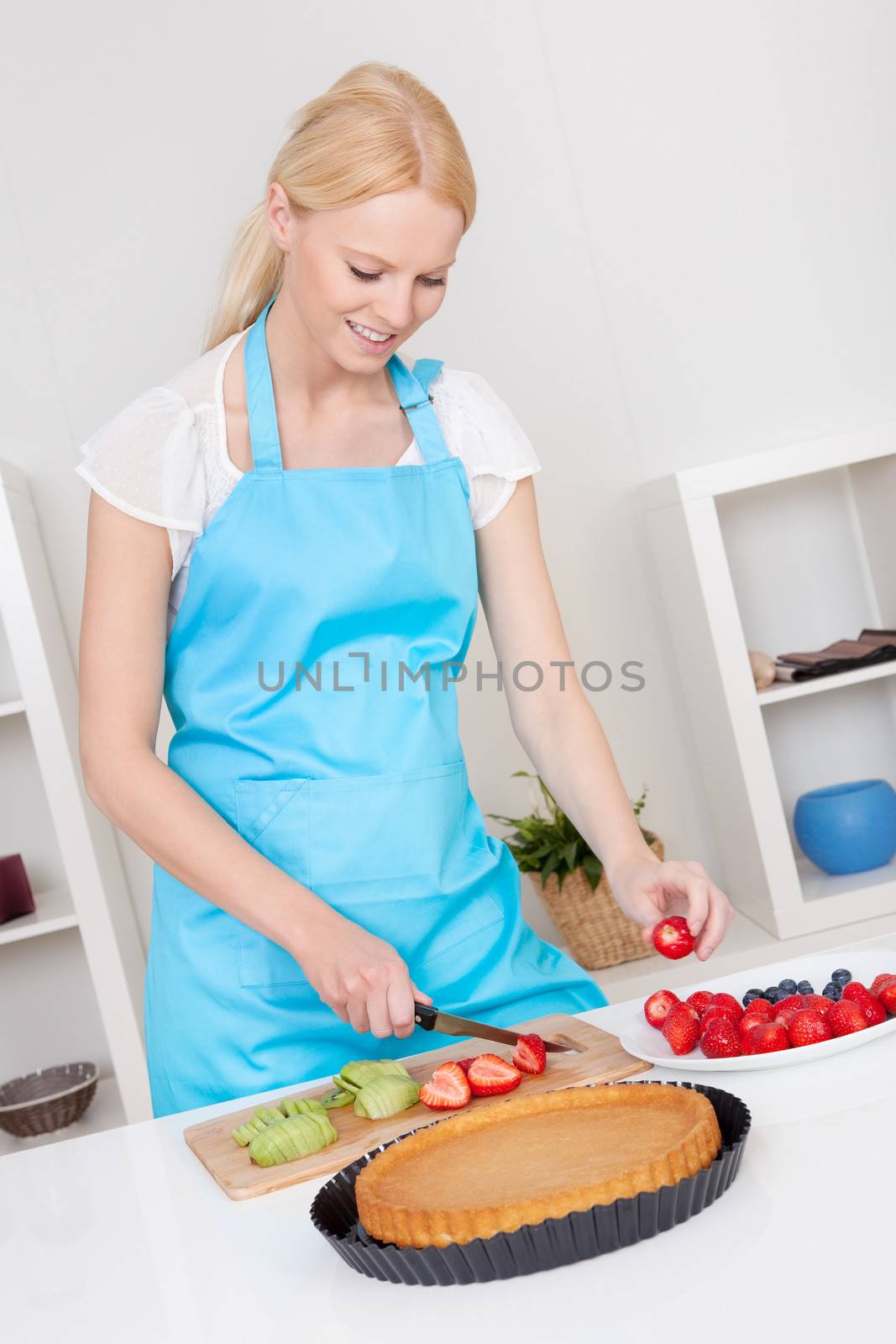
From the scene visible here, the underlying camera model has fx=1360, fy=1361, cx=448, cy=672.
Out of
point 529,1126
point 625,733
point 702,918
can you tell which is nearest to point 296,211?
point 702,918

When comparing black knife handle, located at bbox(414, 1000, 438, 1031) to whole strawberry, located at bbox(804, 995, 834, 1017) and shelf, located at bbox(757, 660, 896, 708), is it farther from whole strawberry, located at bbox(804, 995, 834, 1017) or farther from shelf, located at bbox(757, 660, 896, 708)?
shelf, located at bbox(757, 660, 896, 708)

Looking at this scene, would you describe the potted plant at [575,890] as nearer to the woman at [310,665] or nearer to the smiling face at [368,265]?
the woman at [310,665]

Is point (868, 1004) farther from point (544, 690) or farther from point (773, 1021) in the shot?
point (544, 690)

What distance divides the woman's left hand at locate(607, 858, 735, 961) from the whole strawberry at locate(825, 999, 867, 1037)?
0.53ft

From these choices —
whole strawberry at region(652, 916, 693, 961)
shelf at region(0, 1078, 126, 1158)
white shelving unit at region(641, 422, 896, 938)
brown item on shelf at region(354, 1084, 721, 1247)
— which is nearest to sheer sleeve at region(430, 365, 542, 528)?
whole strawberry at region(652, 916, 693, 961)

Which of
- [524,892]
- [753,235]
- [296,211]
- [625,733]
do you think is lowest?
[524,892]

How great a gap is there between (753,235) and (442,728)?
213cm

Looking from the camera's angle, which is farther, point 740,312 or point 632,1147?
point 740,312

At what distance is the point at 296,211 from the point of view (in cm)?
140

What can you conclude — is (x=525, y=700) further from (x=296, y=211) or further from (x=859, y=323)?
(x=859, y=323)

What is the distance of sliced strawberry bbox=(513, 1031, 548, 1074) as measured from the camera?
112 cm

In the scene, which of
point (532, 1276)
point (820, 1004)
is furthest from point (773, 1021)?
point (532, 1276)

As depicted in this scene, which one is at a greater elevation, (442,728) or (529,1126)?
(442,728)

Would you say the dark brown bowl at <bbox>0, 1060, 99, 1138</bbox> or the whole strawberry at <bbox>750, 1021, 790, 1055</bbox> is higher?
the whole strawberry at <bbox>750, 1021, 790, 1055</bbox>
